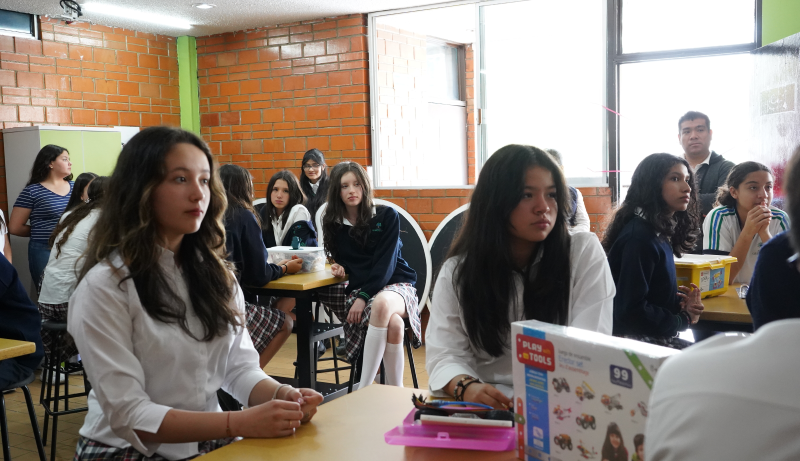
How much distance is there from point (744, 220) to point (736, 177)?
0.22m

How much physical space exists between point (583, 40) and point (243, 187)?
2.87 m

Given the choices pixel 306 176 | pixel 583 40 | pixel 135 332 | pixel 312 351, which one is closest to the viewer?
pixel 135 332

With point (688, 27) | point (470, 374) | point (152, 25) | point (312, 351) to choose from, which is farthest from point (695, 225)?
point (152, 25)

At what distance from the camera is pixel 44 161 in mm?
4648

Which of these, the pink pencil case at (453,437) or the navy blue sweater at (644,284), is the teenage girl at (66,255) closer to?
the navy blue sweater at (644,284)

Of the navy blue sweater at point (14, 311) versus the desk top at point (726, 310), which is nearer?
the navy blue sweater at point (14, 311)

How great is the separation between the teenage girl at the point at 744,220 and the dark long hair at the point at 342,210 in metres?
1.72

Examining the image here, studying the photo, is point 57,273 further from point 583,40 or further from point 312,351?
point 583,40

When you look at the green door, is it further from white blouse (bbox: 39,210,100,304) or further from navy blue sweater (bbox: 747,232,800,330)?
navy blue sweater (bbox: 747,232,800,330)

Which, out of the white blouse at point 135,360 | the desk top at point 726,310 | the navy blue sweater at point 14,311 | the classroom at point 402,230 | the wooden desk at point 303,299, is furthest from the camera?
the wooden desk at point 303,299

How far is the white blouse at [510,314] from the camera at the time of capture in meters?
1.57

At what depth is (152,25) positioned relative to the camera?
5.89 m

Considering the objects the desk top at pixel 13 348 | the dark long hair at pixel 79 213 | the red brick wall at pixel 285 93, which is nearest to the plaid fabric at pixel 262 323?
the dark long hair at pixel 79 213

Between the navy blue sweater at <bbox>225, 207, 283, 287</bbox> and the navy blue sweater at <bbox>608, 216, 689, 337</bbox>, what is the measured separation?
5.39 ft
